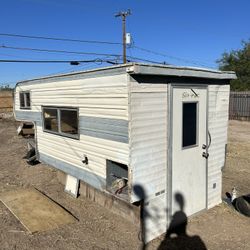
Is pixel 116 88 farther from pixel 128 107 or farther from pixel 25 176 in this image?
pixel 25 176

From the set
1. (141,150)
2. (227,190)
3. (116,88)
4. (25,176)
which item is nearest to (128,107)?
(116,88)

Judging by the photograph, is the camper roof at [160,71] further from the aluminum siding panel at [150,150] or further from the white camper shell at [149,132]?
the aluminum siding panel at [150,150]

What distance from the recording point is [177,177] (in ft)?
17.1

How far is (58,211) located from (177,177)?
2.45 m

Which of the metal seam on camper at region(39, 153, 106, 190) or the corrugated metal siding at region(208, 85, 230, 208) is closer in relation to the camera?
the metal seam on camper at region(39, 153, 106, 190)

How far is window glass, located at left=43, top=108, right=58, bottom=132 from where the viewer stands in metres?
7.11

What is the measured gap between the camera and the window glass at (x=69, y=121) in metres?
6.18

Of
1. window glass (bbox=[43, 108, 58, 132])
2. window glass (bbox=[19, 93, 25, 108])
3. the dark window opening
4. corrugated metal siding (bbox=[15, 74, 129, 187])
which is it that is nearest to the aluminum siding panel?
corrugated metal siding (bbox=[15, 74, 129, 187])

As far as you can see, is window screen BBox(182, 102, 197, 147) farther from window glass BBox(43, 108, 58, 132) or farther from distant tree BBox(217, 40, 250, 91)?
distant tree BBox(217, 40, 250, 91)

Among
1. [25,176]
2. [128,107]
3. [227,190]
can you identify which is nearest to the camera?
[128,107]

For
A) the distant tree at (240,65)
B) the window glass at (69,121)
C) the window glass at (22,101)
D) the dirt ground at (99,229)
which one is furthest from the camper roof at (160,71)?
the distant tree at (240,65)

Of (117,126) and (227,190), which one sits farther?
(227,190)

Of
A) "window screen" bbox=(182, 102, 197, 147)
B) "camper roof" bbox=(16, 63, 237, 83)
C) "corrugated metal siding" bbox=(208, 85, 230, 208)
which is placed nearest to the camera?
"camper roof" bbox=(16, 63, 237, 83)

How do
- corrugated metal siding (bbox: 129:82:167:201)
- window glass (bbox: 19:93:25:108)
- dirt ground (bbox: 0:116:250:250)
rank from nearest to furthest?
corrugated metal siding (bbox: 129:82:167:201) → dirt ground (bbox: 0:116:250:250) → window glass (bbox: 19:93:25:108)
